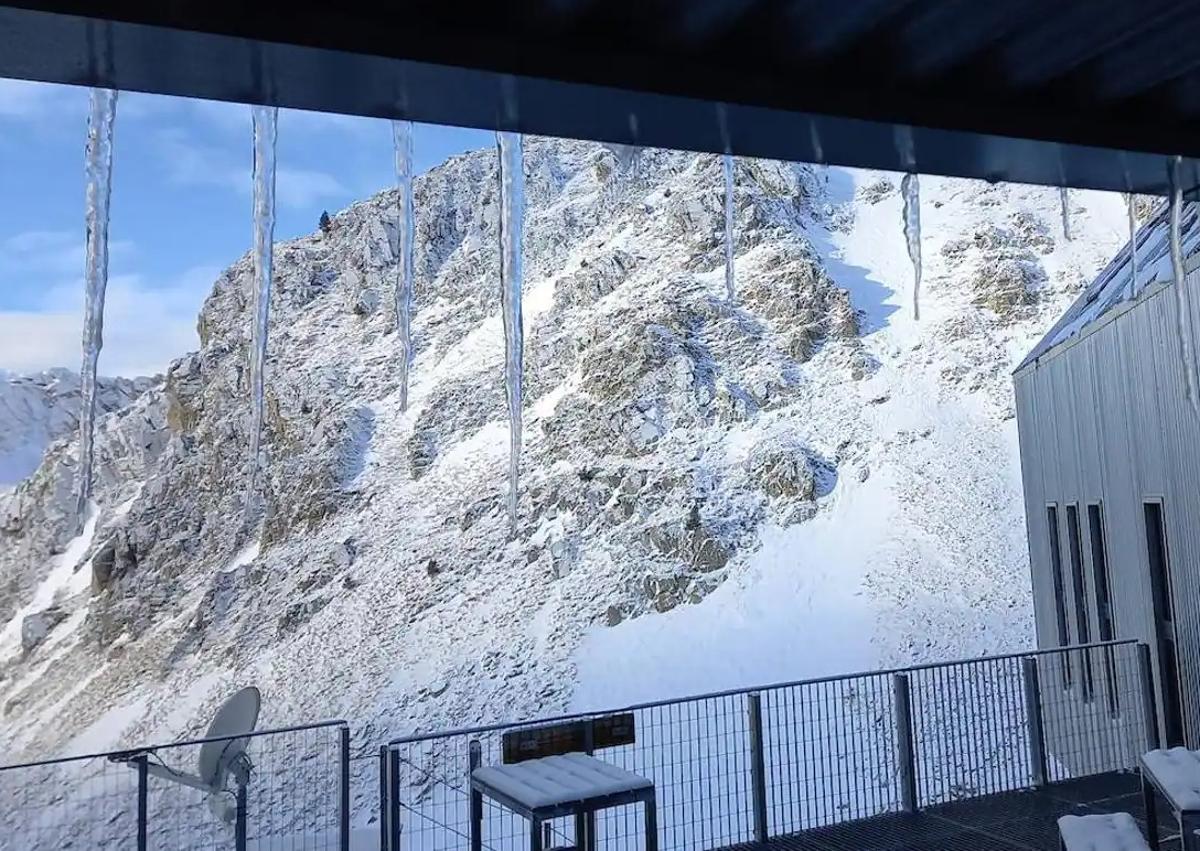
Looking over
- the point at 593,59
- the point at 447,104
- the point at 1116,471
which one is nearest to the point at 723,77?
the point at 593,59

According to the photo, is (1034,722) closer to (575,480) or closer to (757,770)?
(757,770)

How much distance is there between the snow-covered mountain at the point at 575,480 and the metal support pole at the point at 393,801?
1249 cm

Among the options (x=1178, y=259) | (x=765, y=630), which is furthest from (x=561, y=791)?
(x=765, y=630)

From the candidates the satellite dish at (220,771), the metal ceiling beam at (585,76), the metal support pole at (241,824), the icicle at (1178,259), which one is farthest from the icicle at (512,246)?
the satellite dish at (220,771)

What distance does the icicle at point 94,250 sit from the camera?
9.20 feet

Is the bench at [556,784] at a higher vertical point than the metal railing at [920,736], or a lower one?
higher

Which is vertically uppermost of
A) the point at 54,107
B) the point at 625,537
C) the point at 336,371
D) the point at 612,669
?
the point at 336,371

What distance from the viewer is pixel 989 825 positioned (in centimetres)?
566

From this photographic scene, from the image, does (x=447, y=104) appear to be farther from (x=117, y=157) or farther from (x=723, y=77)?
(x=117, y=157)

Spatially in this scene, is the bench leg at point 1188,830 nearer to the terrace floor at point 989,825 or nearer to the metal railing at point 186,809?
the terrace floor at point 989,825

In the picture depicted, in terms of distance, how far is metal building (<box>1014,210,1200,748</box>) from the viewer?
22.2ft

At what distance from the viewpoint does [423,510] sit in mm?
26406

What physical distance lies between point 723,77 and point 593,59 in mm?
342

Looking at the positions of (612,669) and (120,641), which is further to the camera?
(120,641)
